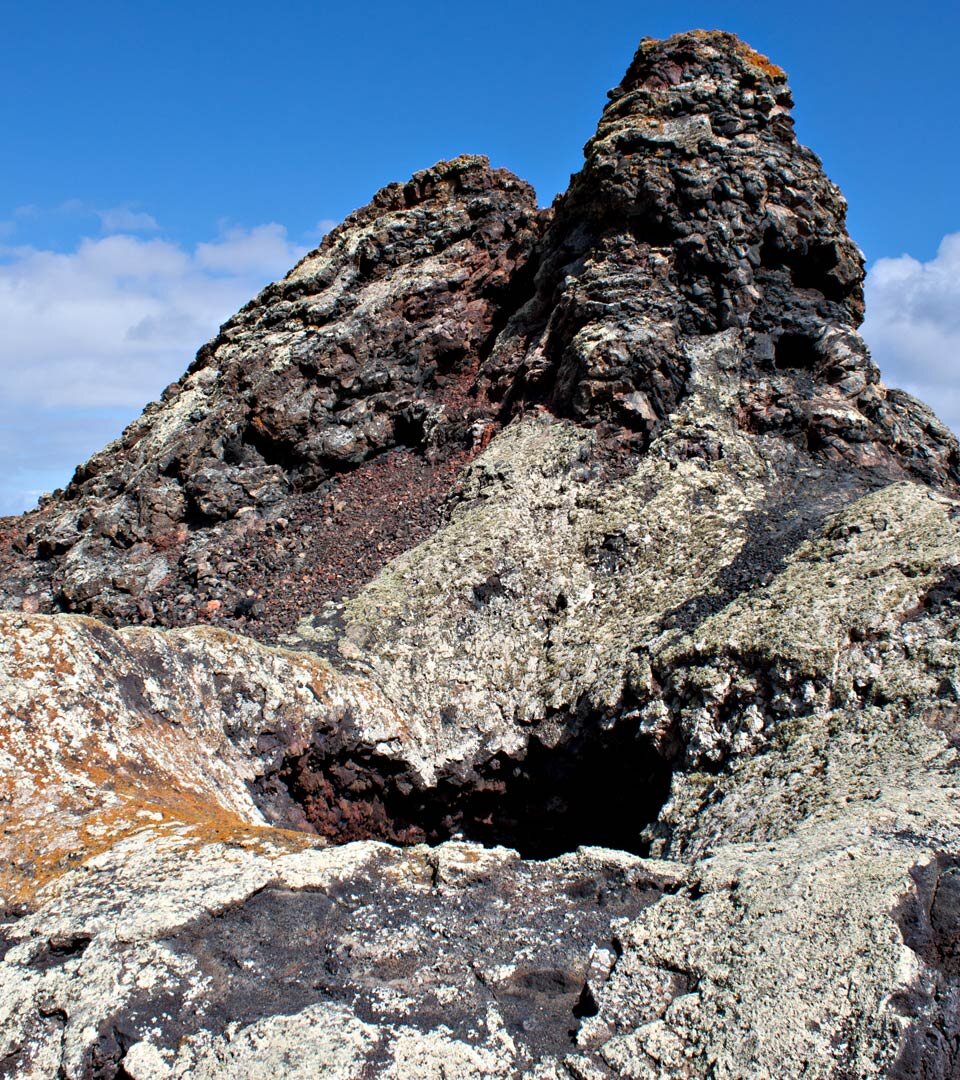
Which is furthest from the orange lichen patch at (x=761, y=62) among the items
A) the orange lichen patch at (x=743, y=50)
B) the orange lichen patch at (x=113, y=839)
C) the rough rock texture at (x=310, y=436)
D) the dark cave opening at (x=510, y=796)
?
the orange lichen patch at (x=113, y=839)

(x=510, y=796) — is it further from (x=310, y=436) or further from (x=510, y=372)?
(x=310, y=436)

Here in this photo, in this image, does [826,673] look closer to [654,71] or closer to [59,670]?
[59,670]

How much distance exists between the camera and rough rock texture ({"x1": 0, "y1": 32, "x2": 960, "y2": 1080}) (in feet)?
22.8

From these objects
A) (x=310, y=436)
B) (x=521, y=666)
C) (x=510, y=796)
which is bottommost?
(x=510, y=796)

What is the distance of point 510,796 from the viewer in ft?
50.3

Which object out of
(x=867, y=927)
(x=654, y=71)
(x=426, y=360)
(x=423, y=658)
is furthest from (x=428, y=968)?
(x=654, y=71)

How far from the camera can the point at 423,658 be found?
16.2 metres

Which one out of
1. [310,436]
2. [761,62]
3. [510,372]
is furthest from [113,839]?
[761,62]

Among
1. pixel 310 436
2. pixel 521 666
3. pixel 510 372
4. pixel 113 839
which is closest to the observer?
pixel 113 839

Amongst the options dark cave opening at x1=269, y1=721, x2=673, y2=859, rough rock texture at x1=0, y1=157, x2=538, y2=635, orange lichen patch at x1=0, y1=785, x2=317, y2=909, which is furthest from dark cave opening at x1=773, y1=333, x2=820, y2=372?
orange lichen patch at x1=0, y1=785, x2=317, y2=909

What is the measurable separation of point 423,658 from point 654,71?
1683 cm

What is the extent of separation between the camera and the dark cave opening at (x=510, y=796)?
13.8 m

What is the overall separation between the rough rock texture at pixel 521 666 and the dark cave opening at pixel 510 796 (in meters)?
0.06

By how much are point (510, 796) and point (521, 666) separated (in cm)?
223
